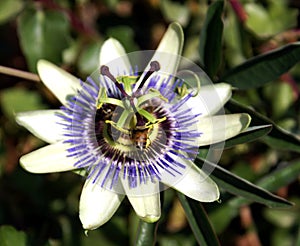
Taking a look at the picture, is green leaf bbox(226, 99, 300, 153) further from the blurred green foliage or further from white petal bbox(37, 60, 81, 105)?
white petal bbox(37, 60, 81, 105)

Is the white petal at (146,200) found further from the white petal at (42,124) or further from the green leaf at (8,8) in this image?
A: the green leaf at (8,8)

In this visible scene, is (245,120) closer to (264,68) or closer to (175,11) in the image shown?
(264,68)

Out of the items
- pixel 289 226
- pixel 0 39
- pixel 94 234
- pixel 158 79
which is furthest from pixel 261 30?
pixel 0 39

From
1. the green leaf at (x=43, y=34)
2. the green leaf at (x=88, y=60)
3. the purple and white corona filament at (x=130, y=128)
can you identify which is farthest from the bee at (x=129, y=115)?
the green leaf at (x=88, y=60)

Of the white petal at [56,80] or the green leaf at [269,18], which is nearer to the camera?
the white petal at [56,80]

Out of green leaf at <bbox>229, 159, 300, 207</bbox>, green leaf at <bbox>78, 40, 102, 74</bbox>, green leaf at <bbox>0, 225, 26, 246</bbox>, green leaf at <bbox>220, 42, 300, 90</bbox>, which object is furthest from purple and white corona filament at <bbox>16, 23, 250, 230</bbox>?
green leaf at <bbox>78, 40, 102, 74</bbox>
